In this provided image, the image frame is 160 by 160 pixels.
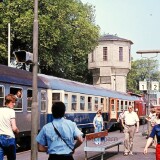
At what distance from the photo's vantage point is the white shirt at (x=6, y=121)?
9242mm

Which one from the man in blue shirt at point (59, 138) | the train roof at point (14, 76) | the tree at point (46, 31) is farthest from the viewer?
the tree at point (46, 31)

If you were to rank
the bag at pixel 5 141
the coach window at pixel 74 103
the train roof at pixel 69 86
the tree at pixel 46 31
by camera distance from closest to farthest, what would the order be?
the bag at pixel 5 141 → the train roof at pixel 69 86 → the coach window at pixel 74 103 → the tree at pixel 46 31

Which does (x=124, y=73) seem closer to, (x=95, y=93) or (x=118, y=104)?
(x=118, y=104)

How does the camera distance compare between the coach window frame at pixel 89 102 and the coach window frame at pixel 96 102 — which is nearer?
the coach window frame at pixel 89 102

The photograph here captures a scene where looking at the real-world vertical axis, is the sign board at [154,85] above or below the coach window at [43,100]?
above

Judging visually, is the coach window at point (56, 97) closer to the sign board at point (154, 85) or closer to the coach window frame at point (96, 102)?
the sign board at point (154, 85)

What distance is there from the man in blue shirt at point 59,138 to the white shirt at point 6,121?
2689mm

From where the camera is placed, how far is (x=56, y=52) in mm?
52156

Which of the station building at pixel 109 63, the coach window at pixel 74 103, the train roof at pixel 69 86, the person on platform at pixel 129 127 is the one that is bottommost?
the person on platform at pixel 129 127

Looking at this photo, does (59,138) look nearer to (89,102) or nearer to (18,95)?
(18,95)

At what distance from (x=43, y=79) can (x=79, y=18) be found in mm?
39453

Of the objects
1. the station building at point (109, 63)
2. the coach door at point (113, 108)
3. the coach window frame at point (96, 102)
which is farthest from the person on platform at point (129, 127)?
the station building at point (109, 63)

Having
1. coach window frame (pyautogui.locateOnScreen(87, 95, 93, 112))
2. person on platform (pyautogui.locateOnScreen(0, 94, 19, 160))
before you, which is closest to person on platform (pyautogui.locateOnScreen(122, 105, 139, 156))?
person on platform (pyautogui.locateOnScreen(0, 94, 19, 160))

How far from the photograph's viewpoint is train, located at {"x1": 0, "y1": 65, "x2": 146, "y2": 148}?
60.7ft
